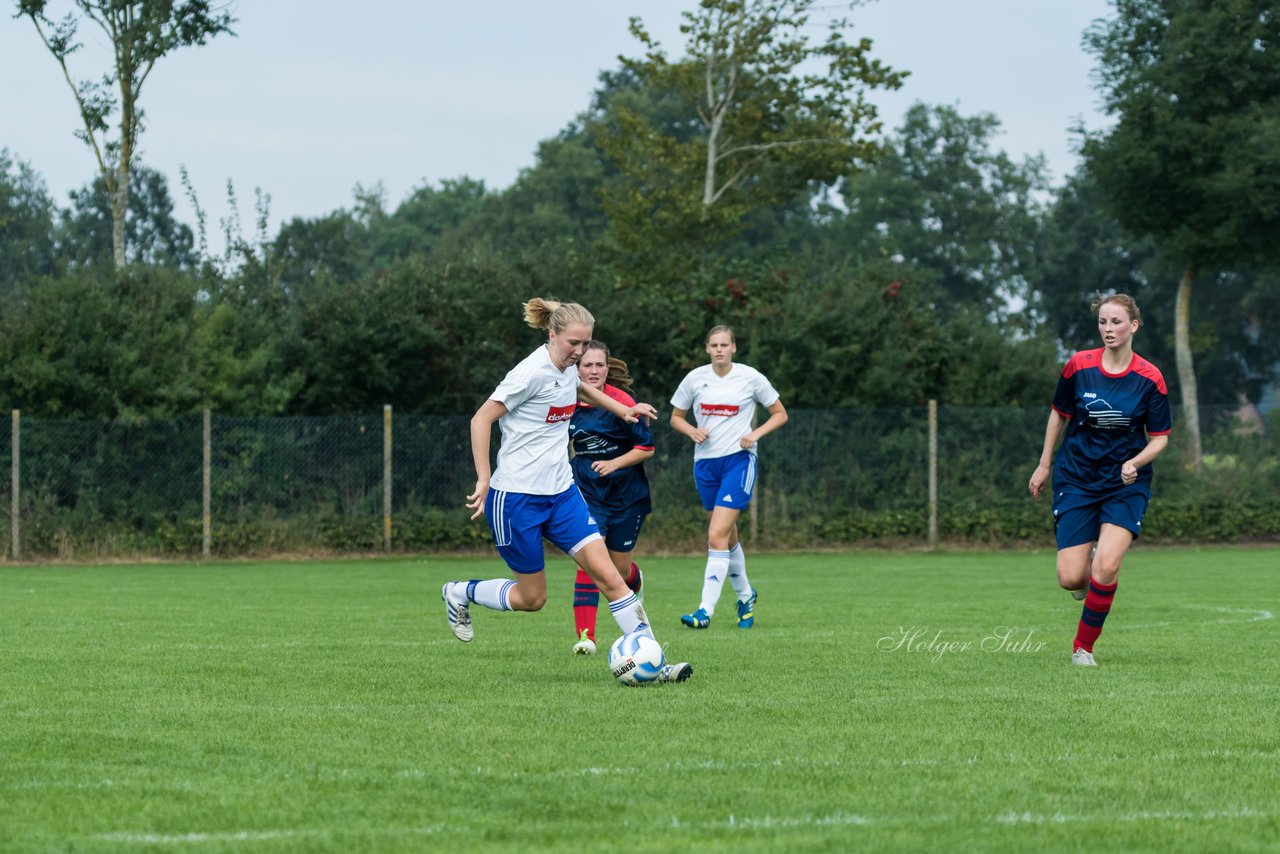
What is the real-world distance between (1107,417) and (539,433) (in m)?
3.16

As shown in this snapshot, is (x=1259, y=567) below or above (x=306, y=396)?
below

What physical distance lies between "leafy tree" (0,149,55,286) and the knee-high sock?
64.8 m

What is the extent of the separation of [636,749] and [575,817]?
1.19 metres

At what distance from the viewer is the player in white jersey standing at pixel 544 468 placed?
8.01 m

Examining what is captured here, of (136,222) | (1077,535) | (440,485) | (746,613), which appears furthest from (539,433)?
(136,222)

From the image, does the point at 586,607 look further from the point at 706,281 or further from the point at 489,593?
the point at 706,281

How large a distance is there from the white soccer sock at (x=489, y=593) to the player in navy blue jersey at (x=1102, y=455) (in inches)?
114

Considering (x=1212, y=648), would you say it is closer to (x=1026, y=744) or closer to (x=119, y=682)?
(x=1026, y=744)

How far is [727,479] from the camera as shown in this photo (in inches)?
474

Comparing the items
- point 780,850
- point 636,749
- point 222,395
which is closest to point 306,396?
point 222,395

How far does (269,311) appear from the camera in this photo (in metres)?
25.8

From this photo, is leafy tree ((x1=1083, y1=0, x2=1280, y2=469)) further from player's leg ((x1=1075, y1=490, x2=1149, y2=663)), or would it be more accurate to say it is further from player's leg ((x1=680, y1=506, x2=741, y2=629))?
player's leg ((x1=1075, y1=490, x2=1149, y2=663))

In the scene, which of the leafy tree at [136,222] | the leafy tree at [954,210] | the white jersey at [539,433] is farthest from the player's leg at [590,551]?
the leafy tree at [136,222]

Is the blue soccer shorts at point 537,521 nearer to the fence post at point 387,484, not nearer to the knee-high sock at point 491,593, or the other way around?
the knee-high sock at point 491,593
